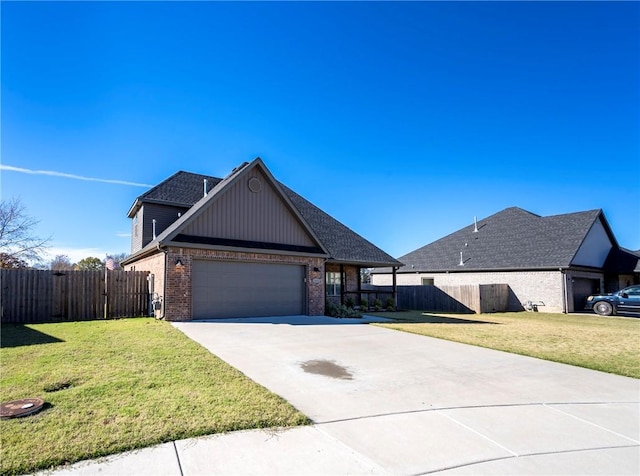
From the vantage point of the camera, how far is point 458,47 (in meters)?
13.8

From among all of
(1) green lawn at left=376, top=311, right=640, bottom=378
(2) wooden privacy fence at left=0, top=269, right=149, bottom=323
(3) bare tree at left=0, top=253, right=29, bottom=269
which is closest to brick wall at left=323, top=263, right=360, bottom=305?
(1) green lawn at left=376, top=311, right=640, bottom=378

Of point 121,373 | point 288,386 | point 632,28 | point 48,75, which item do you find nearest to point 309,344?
point 288,386

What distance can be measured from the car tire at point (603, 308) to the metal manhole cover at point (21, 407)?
2700 cm

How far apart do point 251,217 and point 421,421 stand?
1209 cm

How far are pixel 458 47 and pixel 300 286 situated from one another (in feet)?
37.6

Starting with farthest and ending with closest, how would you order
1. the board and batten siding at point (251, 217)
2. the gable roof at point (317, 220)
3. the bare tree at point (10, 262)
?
the bare tree at point (10, 262), the gable roof at point (317, 220), the board and batten siding at point (251, 217)

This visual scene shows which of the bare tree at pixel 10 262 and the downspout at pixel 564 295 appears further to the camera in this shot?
the bare tree at pixel 10 262

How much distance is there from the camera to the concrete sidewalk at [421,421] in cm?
322

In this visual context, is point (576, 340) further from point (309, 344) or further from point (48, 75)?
point (48, 75)

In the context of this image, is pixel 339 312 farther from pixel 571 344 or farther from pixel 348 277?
pixel 571 344

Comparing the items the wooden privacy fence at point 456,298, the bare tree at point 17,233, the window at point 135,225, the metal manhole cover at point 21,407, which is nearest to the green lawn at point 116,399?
the metal manhole cover at point 21,407

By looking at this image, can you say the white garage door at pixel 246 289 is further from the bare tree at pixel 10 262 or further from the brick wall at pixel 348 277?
the bare tree at pixel 10 262

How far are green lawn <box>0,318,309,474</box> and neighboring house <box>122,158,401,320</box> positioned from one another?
5.17m

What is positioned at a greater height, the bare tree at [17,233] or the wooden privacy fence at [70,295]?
the bare tree at [17,233]
